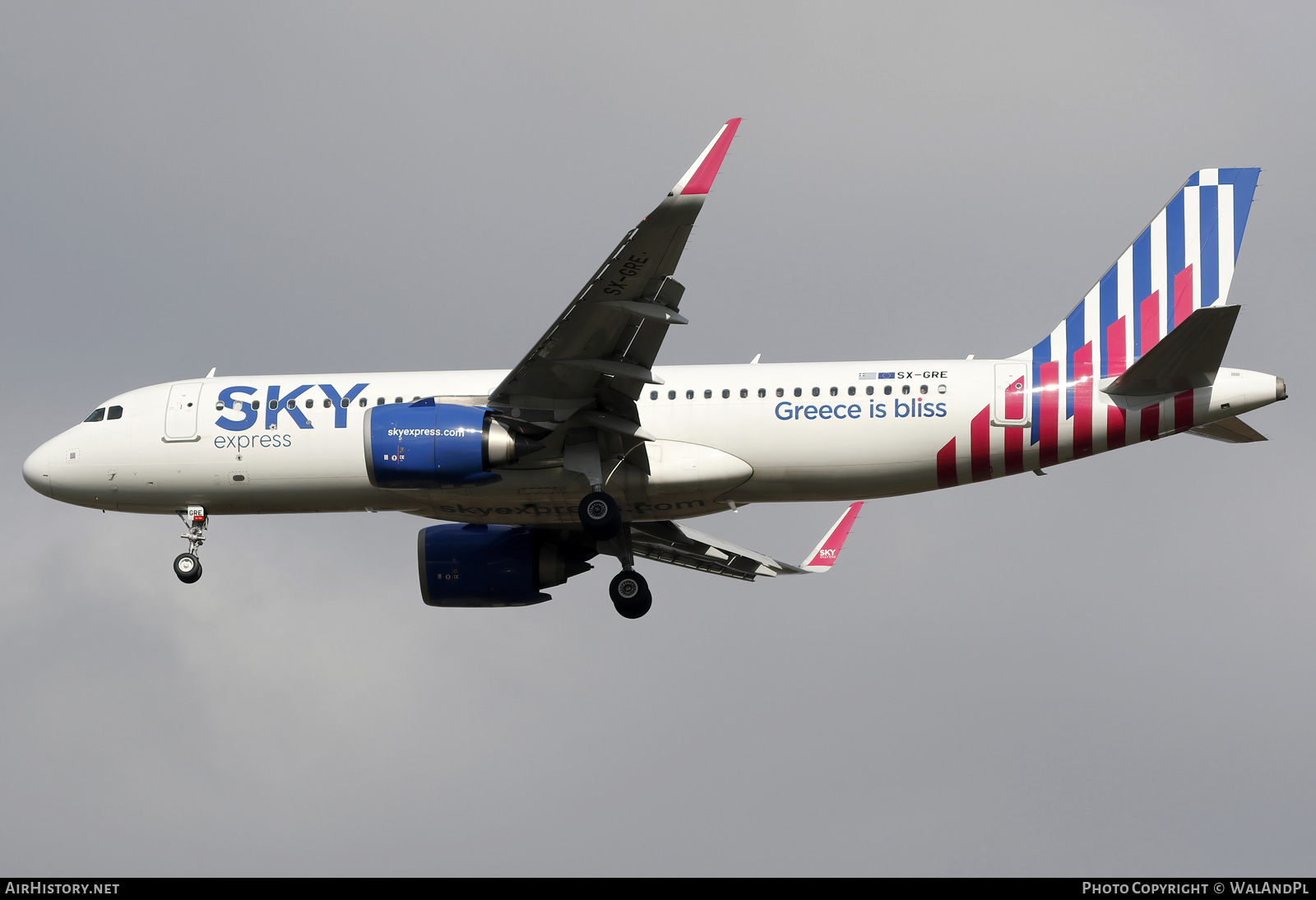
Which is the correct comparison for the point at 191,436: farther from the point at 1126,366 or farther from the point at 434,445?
the point at 1126,366

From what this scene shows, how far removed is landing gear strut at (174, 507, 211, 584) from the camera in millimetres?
29609

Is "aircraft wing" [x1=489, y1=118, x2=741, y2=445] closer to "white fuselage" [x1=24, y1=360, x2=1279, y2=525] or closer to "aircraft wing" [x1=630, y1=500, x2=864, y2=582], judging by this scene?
"white fuselage" [x1=24, y1=360, x2=1279, y2=525]

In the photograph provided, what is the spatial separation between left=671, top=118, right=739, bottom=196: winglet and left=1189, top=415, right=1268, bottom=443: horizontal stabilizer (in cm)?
1023

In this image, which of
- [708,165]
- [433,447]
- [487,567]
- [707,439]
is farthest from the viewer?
[487,567]

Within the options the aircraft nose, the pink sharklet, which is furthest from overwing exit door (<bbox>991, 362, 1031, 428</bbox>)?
the aircraft nose

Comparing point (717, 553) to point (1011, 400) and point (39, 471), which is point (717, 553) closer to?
point (1011, 400)

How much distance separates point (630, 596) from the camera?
2977 cm

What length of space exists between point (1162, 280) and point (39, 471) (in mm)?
21367

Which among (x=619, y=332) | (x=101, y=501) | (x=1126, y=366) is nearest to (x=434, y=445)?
(x=619, y=332)

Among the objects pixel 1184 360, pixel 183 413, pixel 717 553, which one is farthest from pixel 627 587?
pixel 1184 360

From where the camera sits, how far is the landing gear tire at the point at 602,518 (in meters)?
26.9

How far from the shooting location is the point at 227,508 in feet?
96.9

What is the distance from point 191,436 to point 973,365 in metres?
14.4
